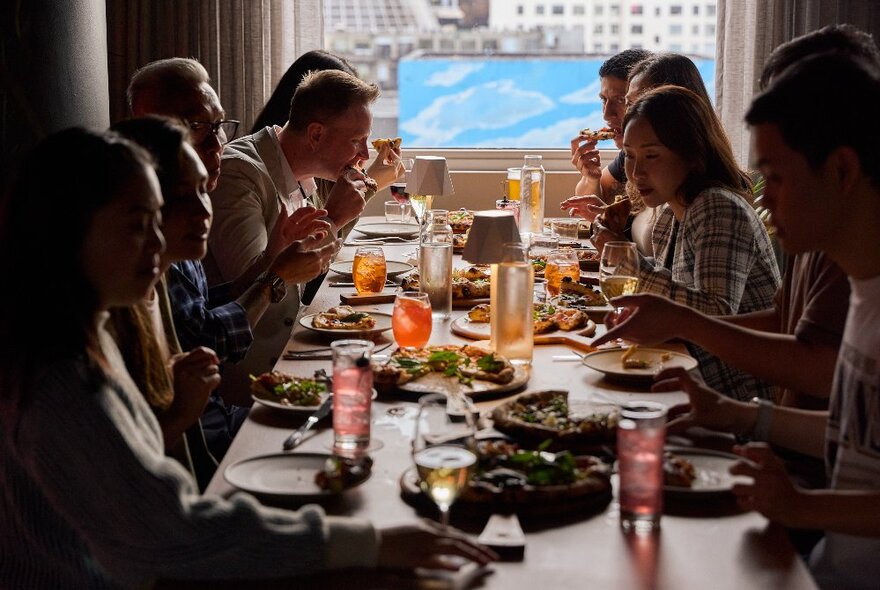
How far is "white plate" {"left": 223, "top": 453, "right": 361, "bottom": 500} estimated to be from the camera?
140 centimetres

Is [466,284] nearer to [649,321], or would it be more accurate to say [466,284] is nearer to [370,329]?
[370,329]

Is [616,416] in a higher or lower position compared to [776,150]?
lower

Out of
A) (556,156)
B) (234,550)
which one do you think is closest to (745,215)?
(234,550)

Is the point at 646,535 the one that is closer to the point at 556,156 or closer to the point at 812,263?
the point at 812,263

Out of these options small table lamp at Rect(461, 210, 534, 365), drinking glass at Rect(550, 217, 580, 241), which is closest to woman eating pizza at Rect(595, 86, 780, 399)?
small table lamp at Rect(461, 210, 534, 365)

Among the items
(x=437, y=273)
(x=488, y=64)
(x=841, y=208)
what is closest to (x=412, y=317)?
(x=437, y=273)

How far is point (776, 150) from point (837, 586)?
1.96 feet

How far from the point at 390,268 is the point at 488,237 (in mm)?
922

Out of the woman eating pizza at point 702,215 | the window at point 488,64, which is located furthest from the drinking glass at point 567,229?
the window at point 488,64

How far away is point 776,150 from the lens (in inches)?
57.8

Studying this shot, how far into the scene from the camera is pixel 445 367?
202 centimetres

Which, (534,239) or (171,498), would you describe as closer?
(171,498)

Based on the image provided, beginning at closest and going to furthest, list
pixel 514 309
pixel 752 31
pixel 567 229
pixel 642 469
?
pixel 642 469
pixel 514 309
pixel 567 229
pixel 752 31

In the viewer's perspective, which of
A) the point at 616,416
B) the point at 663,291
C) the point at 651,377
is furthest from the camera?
the point at 663,291
